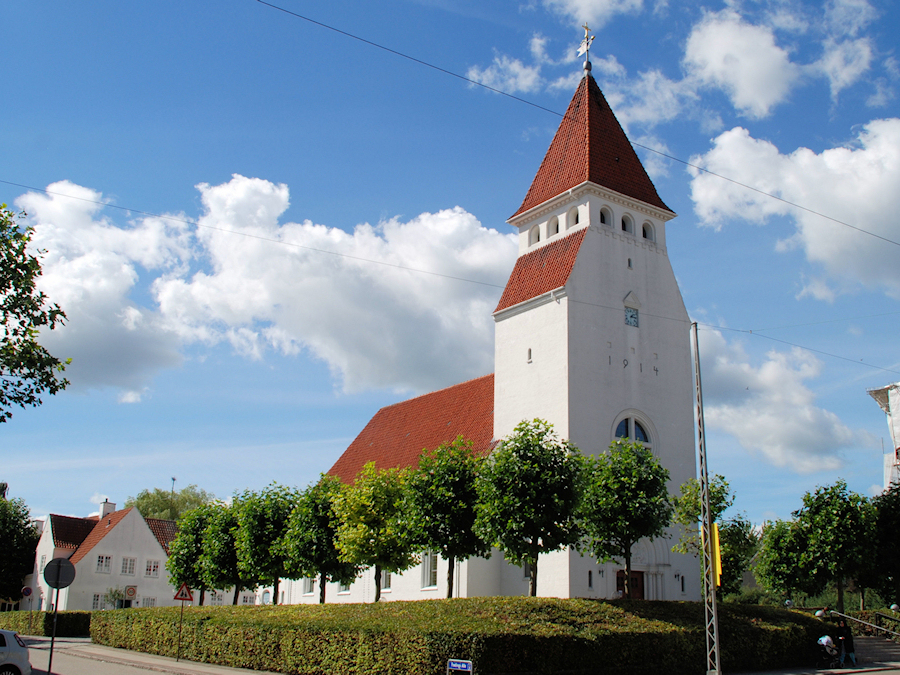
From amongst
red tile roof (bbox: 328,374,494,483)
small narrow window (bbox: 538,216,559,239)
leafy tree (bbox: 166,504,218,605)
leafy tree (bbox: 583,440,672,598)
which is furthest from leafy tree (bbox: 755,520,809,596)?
leafy tree (bbox: 166,504,218,605)

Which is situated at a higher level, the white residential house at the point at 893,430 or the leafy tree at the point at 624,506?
the white residential house at the point at 893,430

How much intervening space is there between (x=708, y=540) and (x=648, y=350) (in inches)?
822

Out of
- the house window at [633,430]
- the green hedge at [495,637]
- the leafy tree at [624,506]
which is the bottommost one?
the green hedge at [495,637]

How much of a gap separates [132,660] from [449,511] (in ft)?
37.9

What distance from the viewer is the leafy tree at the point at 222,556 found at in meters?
38.9

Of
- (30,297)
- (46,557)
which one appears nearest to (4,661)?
(30,297)

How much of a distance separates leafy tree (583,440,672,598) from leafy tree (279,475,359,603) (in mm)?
11681

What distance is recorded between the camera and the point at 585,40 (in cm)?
4409

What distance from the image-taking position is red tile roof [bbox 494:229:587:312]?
1485 inches

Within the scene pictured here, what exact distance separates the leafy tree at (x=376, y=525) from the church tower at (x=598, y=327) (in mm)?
6921

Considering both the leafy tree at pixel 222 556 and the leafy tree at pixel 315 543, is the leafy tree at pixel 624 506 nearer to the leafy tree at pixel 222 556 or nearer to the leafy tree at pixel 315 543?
the leafy tree at pixel 315 543

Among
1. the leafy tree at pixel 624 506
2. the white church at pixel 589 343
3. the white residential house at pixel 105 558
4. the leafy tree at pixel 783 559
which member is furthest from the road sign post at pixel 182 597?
the white residential house at pixel 105 558

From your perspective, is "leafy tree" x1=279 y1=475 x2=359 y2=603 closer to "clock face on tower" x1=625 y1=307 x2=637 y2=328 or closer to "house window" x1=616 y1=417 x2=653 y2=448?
"house window" x1=616 y1=417 x2=653 y2=448

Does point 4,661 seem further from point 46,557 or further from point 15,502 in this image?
point 15,502
